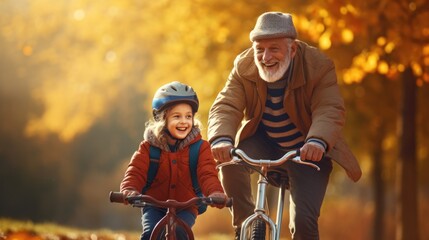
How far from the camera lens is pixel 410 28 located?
38.8 feet

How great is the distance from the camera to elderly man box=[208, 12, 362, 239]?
6.25 m

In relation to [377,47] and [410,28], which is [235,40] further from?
[410,28]

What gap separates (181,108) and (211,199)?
0.80 m

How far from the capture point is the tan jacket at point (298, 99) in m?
6.45

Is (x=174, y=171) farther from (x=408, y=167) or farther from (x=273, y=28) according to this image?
(x=408, y=167)

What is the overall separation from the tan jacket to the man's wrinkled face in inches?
5.7

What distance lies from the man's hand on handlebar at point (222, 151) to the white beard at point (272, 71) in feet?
1.88

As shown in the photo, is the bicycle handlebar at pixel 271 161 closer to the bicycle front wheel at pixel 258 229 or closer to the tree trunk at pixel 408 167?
the bicycle front wheel at pixel 258 229

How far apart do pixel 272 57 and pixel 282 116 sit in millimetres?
500

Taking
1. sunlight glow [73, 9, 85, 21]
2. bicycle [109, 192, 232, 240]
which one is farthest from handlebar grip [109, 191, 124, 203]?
sunlight glow [73, 9, 85, 21]

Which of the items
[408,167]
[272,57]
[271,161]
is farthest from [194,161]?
[408,167]

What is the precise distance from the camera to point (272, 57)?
20.9 ft

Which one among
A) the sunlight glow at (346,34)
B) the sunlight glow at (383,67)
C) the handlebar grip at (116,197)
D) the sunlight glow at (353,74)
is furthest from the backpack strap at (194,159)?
the sunlight glow at (353,74)

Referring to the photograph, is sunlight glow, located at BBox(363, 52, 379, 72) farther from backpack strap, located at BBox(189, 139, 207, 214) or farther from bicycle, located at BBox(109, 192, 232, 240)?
bicycle, located at BBox(109, 192, 232, 240)
